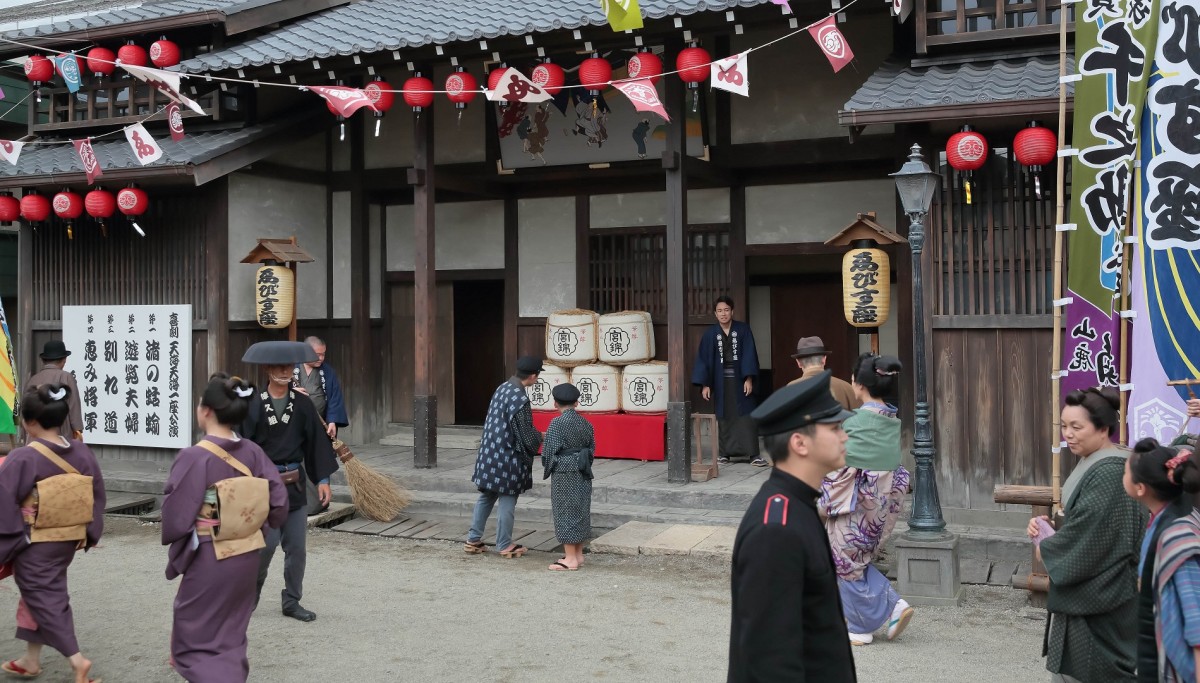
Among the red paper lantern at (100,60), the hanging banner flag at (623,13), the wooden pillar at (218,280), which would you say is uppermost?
the red paper lantern at (100,60)

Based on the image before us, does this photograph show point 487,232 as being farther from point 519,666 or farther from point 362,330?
point 519,666

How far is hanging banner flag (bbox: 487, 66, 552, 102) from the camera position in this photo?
10.5 m

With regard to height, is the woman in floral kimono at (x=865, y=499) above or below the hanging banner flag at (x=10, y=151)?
below

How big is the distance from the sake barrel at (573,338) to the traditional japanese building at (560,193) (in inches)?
23.5

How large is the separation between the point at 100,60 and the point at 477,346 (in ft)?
21.2

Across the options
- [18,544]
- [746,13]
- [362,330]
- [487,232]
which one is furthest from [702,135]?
[18,544]

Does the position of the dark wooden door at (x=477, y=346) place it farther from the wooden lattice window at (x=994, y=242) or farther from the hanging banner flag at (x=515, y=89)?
the wooden lattice window at (x=994, y=242)

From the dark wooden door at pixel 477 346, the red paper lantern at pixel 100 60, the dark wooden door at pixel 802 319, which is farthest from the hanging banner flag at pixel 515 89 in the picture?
the dark wooden door at pixel 477 346

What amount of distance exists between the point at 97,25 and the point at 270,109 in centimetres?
224

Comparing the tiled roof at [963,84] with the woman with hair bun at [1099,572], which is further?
the tiled roof at [963,84]

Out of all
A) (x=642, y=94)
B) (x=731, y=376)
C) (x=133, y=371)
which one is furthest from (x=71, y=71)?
(x=731, y=376)

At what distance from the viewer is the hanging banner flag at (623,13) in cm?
805

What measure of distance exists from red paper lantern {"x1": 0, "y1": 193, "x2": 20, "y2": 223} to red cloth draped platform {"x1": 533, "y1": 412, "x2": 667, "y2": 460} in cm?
711

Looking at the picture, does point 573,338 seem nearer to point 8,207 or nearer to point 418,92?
point 418,92
